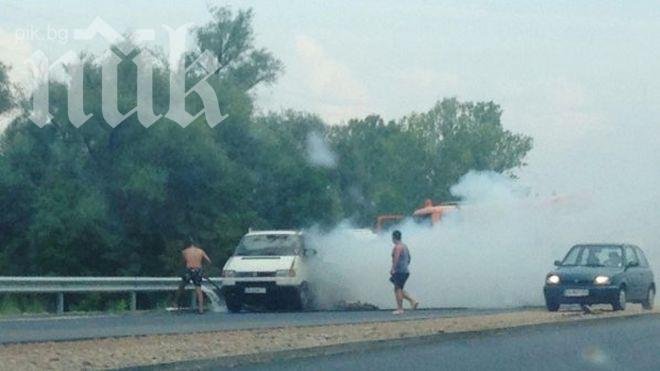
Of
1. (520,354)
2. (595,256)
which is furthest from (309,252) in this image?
(520,354)

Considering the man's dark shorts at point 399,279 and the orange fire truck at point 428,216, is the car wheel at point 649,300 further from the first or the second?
the orange fire truck at point 428,216

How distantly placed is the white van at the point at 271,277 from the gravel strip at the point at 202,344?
7.74 m

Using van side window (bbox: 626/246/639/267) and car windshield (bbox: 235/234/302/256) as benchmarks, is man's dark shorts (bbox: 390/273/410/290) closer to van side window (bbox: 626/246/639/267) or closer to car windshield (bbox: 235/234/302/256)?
car windshield (bbox: 235/234/302/256)

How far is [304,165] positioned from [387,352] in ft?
149

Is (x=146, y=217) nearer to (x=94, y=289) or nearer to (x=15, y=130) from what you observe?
(x=15, y=130)

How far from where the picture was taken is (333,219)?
66.9m

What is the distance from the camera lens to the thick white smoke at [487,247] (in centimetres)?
3862

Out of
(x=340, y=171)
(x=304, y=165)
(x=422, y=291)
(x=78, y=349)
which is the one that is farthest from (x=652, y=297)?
(x=340, y=171)

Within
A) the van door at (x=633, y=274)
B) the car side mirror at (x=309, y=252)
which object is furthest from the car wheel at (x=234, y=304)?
the van door at (x=633, y=274)

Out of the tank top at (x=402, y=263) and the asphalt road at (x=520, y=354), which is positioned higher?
the tank top at (x=402, y=263)

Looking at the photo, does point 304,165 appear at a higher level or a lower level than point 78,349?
higher

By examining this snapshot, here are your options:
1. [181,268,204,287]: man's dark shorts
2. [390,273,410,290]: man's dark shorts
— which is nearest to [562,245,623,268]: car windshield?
[390,273,410,290]: man's dark shorts

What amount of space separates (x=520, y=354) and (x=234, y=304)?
15.5 meters

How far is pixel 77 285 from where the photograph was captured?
3469 centimetres
